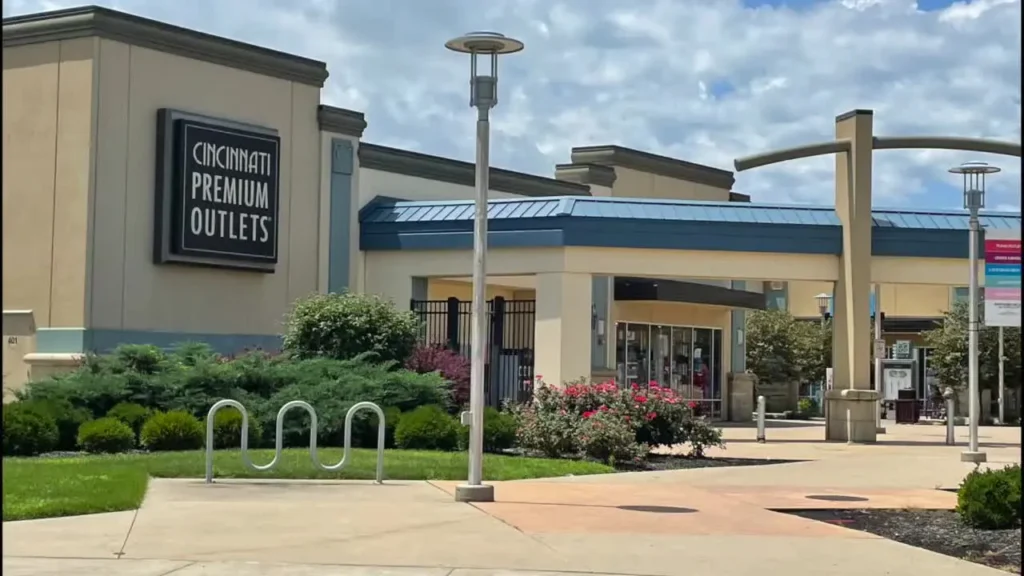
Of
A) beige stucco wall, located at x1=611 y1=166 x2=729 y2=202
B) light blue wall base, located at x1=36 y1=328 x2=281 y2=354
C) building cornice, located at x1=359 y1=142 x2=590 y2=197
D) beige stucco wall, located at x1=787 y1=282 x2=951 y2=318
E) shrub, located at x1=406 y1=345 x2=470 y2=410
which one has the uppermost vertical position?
beige stucco wall, located at x1=611 y1=166 x2=729 y2=202

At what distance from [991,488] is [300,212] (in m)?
19.2

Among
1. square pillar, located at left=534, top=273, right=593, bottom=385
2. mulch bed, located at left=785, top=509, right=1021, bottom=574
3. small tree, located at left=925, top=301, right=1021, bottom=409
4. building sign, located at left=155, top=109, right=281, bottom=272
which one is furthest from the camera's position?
small tree, located at left=925, top=301, right=1021, bottom=409

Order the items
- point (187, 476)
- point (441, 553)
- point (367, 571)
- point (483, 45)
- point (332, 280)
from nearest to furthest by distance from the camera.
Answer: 1. point (367, 571)
2. point (441, 553)
3. point (483, 45)
4. point (187, 476)
5. point (332, 280)

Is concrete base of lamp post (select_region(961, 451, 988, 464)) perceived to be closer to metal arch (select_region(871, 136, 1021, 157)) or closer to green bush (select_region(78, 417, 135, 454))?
metal arch (select_region(871, 136, 1021, 157))

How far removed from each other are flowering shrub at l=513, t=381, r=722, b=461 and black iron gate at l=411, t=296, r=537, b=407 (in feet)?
18.7

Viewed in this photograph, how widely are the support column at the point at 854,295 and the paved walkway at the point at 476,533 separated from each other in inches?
405

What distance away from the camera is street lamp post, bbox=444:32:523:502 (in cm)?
1339

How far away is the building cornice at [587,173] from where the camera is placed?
38.4 metres

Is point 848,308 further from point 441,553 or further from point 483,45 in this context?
point 441,553

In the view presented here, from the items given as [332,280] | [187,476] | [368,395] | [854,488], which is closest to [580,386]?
[368,395]

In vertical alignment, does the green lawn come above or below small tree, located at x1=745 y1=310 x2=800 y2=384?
below

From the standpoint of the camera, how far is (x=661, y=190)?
4081 centimetres

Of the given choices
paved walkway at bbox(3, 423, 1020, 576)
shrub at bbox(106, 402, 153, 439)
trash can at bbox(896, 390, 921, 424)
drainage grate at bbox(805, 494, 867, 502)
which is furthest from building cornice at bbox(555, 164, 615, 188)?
drainage grate at bbox(805, 494, 867, 502)

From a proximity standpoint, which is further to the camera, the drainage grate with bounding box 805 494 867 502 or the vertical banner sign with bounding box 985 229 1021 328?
the vertical banner sign with bounding box 985 229 1021 328
